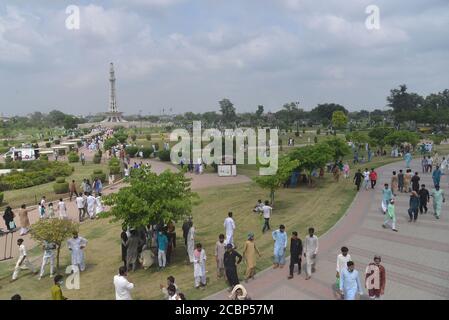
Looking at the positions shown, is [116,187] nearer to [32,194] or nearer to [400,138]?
[32,194]

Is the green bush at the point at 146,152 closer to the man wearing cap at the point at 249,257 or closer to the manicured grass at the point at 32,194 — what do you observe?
the manicured grass at the point at 32,194

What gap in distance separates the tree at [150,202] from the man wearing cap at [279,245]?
2522mm

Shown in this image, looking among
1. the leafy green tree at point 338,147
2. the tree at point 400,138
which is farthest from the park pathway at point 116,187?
the tree at point 400,138

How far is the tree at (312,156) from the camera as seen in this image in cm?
2075

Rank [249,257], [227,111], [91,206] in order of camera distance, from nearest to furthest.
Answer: [249,257] < [91,206] < [227,111]

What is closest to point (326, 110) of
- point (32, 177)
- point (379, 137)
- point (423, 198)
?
point (379, 137)

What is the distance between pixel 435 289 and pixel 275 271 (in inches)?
137

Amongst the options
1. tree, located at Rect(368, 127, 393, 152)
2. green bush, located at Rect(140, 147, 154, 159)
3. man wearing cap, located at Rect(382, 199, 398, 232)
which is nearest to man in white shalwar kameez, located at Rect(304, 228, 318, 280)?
man wearing cap, located at Rect(382, 199, 398, 232)

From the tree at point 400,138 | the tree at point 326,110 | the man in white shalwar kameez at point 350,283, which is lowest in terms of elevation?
the man in white shalwar kameez at point 350,283

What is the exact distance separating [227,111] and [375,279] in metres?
93.7

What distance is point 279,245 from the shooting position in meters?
10.5

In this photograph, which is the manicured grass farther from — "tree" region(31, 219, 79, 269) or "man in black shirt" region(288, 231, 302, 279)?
"man in black shirt" region(288, 231, 302, 279)

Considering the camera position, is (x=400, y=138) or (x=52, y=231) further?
(x=400, y=138)

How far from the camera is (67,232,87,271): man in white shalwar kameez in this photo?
11.4m
